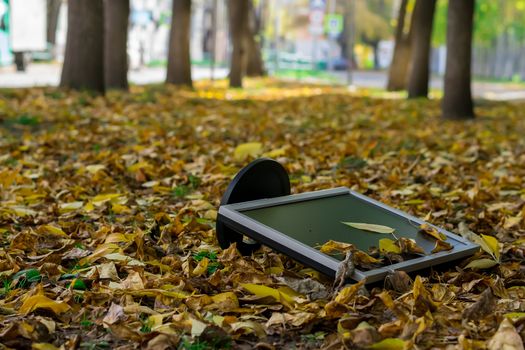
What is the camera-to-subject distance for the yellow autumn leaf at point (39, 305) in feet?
10.3

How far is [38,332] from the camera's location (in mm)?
2902

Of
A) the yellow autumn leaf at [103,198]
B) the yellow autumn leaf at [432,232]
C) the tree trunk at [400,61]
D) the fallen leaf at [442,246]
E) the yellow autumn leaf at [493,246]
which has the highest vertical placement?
the tree trunk at [400,61]

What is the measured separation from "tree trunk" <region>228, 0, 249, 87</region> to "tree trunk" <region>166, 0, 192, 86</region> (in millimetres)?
2113

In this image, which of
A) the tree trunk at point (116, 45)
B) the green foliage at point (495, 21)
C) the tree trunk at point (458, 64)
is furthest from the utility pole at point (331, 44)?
the tree trunk at point (458, 64)

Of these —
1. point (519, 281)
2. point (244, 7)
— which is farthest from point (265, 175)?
point (244, 7)

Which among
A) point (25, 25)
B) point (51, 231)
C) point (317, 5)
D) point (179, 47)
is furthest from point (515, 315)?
point (317, 5)

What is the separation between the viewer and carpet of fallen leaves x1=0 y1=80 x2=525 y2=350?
297 cm

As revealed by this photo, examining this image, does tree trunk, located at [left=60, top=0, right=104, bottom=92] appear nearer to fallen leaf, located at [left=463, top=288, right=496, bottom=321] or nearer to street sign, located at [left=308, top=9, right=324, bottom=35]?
fallen leaf, located at [left=463, top=288, right=496, bottom=321]

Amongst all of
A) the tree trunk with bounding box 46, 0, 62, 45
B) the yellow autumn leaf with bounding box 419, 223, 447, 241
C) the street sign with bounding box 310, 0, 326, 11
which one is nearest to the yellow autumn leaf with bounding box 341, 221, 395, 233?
the yellow autumn leaf with bounding box 419, 223, 447, 241

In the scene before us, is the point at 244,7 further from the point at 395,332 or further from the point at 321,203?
the point at 395,332

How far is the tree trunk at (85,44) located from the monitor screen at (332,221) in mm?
9261

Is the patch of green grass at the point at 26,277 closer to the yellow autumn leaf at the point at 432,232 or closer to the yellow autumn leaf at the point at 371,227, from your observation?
the yellow autumn leaf at the point at 371,227

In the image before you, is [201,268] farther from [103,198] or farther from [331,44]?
[331,44]

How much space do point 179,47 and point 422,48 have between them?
6.29 m
